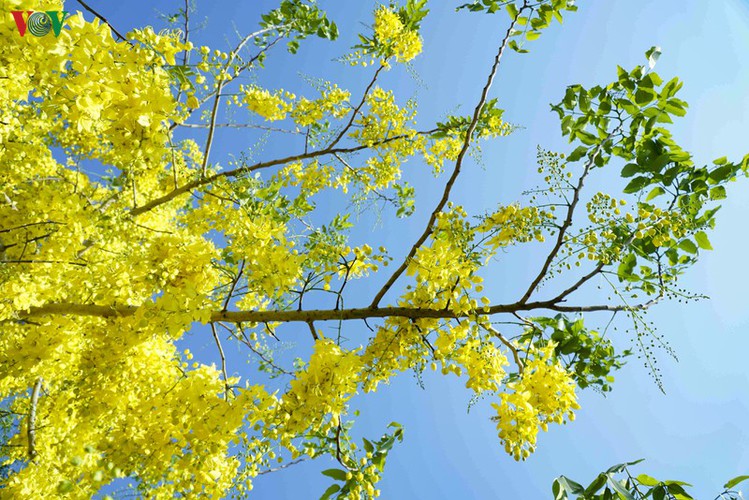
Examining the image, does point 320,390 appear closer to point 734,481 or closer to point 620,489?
point 620,489

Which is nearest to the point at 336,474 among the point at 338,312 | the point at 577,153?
the point at 338,312

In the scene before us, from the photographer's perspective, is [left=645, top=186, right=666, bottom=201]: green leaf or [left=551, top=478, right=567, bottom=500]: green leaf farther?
[left=645, top=186, right=666, bottom=201]: green leaf

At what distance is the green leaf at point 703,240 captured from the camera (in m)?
2.47

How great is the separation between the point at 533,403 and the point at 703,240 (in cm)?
123

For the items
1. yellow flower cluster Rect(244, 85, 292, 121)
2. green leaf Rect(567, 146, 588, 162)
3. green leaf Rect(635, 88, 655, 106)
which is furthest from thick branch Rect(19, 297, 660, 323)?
yellow flower cluster Rect(244, 85, 292, 121)

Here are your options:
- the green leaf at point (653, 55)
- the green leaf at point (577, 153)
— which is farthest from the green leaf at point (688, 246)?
the green leaf at point (653, 55)

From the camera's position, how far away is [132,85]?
197 centimetres

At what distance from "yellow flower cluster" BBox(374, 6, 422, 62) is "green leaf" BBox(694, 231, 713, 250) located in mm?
3200

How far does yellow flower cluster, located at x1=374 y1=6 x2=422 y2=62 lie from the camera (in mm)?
4652

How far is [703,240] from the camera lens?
8.19 feet

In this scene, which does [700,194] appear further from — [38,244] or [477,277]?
[38,244]

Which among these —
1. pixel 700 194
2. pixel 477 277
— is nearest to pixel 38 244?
pixel 477 277

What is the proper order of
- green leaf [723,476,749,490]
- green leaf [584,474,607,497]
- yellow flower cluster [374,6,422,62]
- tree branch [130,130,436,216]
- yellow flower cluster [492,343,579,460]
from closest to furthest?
green leaf [723,476,749,490]
green leaf [584,474,607,497]
yellow flower cluster [492,343,579,460]
tree branch [130,130,436,216]
yellow flower cluster [374,6,422,62]

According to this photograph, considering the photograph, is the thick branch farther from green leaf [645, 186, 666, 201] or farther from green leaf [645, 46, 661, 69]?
green leaf [645, 46, 661, 69]
